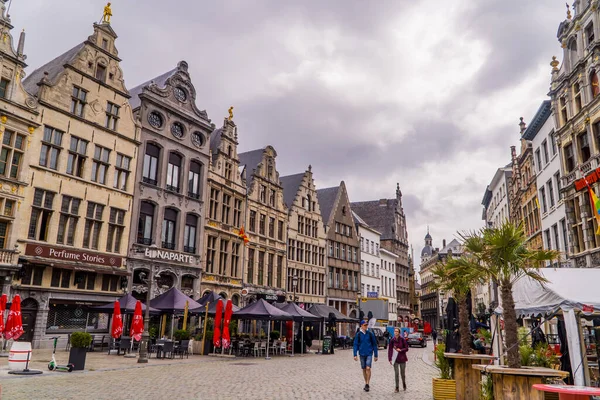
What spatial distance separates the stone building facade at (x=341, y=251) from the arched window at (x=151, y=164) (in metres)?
25.1

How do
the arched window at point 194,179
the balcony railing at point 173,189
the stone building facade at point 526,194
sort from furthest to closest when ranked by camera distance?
the stone building facade at point 526,194 < the arched window at point 194,179 < the balcony railing at point 173,189

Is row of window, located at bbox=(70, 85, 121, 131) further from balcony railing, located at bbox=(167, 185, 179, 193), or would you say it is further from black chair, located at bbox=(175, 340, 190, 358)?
black chair, located at bbox=(175, 340, 190, 358)

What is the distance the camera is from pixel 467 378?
11000 millimetres

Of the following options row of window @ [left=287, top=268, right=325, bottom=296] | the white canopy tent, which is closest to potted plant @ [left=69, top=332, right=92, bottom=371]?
the white canopy tent

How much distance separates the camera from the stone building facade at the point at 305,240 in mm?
46188

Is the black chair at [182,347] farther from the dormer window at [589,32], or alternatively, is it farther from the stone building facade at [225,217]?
the dormer window at [589,32]

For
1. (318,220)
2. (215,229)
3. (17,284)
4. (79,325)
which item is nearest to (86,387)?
(17,284)

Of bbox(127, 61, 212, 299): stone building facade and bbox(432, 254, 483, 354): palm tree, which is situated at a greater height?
bbox(127, 61, 212, 299): stone building facade

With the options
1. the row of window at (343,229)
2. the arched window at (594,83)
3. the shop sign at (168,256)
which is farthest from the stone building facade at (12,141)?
the row of window at (343,229)

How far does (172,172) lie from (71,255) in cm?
965

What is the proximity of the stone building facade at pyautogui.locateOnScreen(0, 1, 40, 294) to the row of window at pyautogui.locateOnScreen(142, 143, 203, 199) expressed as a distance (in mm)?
7824

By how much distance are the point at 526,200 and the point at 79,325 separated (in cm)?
3416

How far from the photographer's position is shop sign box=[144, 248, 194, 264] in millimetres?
29327

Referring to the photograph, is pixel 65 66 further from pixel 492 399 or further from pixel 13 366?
pixel 492 399
